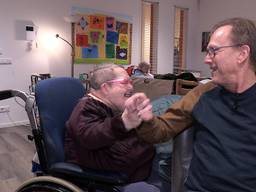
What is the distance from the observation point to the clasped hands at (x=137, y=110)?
3.52ft

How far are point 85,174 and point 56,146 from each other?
0.21 m

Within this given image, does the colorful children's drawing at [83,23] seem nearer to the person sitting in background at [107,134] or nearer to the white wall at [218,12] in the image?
the white wall at [218,12]

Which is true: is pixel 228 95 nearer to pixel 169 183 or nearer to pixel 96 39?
pixel 169 183

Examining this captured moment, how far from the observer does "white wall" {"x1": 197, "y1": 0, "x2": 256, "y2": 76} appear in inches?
264

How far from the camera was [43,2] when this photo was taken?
196 inches

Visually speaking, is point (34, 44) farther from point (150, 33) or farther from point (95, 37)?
point (150, 33)

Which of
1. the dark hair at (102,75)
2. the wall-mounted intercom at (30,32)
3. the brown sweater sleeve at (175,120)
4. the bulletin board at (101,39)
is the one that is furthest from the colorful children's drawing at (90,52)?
the brown sweater sleeve at (175,120)

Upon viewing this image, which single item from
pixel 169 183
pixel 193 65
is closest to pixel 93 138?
pixel 169 183

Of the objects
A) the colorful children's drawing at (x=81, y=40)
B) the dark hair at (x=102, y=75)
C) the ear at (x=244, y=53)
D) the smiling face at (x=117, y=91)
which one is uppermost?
the colorful children's drawing at (x=81, y=40)

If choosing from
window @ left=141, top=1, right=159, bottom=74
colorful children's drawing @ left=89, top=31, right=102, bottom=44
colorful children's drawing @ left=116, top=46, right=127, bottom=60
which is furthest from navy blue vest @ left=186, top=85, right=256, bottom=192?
window @ left=141, top=1, right=159, bottom=74

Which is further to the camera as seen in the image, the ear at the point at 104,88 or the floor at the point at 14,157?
Result: the floor at the point at 14,157

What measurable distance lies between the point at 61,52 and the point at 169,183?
168 inches

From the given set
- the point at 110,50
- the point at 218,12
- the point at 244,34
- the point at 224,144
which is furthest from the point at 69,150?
the point at 218,12

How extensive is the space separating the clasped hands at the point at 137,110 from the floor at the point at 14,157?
180 centimetres
